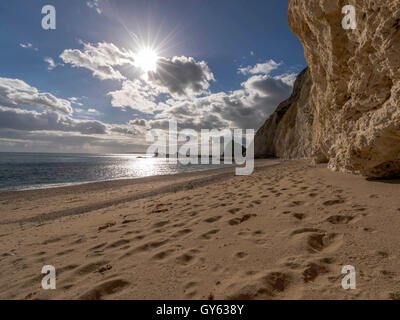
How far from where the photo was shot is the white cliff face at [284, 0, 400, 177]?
4.49 meters

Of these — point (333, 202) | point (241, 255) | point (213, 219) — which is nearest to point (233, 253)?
point (241, 255)

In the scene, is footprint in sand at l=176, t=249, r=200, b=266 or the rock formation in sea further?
the rock formation in sea

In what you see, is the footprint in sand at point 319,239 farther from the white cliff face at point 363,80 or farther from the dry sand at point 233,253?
the white cliff face at point 363,80

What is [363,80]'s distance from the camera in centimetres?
557

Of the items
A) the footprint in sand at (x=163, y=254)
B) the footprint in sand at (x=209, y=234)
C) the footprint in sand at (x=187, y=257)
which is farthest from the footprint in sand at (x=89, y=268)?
the footprint in sand at (x=209, y=234)

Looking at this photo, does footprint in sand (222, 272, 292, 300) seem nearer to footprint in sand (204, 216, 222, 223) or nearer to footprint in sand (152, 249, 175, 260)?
footprint in sand (152, 249, 175, 260)

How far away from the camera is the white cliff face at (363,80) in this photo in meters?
4.49


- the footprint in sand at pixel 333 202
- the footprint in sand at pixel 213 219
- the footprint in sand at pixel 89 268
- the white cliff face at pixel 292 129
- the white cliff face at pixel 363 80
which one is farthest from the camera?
the white cliff face at pixel 292 129

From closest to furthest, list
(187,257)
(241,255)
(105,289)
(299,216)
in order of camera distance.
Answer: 1. (105,289)
2. (241,255)
3. (187,257)
4. (299,216)

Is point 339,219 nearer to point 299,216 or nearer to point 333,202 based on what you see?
point 299,216

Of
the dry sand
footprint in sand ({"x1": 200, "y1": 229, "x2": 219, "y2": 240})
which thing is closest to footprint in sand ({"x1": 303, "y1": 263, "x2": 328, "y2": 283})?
the dry sand

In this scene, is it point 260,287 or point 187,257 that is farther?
point 187,257
